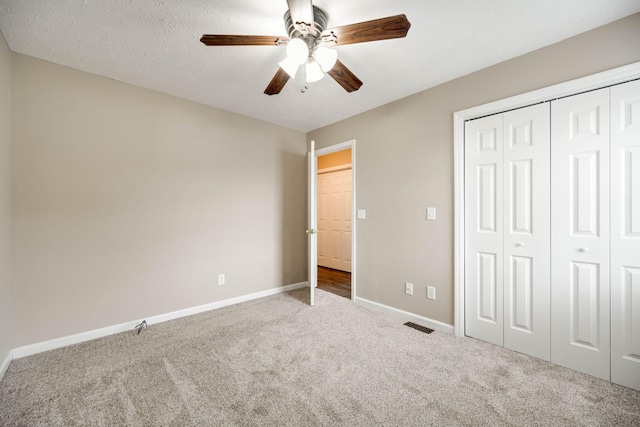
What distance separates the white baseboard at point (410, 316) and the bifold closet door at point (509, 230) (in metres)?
0.21

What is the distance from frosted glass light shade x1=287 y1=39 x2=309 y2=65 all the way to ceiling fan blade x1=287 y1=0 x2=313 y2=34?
9cm

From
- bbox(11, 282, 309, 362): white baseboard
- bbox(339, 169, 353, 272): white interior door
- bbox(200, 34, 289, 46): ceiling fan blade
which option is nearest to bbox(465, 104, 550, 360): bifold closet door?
bbox(200, 34, 289, 46): ceiling fan blade

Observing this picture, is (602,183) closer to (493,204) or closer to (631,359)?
(493,204)

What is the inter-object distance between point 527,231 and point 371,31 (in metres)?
1.95

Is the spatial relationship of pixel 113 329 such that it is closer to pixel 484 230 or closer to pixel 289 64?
pixel 289 64

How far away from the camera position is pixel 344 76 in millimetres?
1908

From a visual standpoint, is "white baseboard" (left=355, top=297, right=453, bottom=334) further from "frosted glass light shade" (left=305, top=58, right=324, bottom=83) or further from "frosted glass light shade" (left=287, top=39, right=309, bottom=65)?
"frosted glass light shade" (left=287, top=39, right=309, bottom=65)

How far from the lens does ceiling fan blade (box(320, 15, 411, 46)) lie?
1.33 metres

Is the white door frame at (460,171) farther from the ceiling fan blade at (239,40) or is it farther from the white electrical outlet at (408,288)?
the ceiling fan blade at (239,40)

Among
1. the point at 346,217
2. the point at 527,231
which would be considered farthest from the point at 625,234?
the point at 346,217

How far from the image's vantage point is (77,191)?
2.31 metres

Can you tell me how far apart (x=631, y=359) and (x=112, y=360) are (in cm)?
368

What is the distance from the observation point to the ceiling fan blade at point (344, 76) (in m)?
1.79

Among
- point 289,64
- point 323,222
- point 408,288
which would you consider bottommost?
point 408,288
